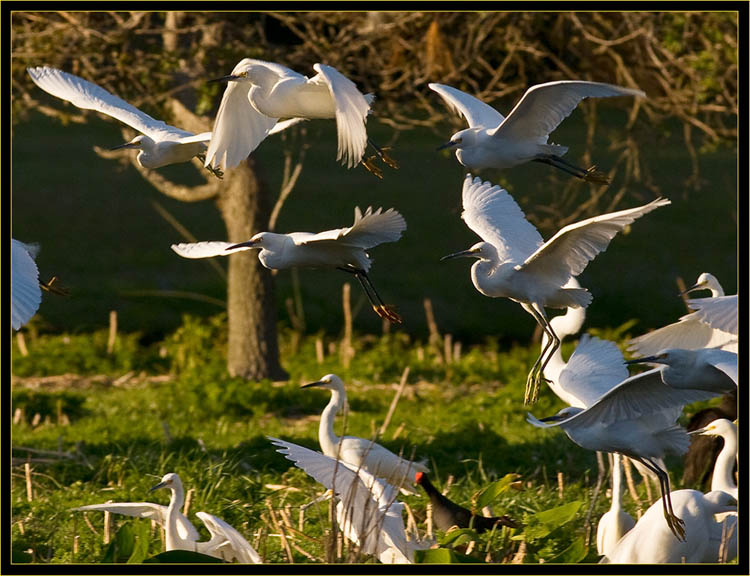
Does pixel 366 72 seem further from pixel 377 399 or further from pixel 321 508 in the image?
pixel 321 508

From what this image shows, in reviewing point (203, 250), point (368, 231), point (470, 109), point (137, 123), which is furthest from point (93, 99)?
point (470, 109)

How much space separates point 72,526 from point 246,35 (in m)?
4.44

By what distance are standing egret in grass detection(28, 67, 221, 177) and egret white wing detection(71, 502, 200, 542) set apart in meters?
1.37

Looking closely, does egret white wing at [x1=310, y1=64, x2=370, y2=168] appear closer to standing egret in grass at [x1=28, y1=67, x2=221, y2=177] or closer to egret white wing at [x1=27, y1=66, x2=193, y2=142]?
standing egret in grass at [x1=28, y1=67, x2=221, y2=177]

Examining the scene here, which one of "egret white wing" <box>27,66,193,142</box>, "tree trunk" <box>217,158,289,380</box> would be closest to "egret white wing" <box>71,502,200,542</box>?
"egret white wing" <box>27,66,193,142</box>

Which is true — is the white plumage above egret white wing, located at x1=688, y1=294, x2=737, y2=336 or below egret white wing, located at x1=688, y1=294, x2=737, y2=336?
above

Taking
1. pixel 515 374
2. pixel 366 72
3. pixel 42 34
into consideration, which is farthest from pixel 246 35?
pixel 515 374

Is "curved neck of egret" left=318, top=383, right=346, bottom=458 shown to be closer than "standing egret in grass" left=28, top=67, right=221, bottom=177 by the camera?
No

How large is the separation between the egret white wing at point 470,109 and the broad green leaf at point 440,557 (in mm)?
1726

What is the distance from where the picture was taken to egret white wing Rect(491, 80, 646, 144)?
408cm

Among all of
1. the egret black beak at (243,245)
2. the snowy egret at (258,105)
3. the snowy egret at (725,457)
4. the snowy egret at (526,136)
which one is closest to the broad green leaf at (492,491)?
the snowy egret at (725,457)

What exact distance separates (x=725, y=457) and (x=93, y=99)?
3123 millimetres

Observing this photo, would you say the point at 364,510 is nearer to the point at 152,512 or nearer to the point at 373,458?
the point at 152,512

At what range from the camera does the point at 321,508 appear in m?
5.70
